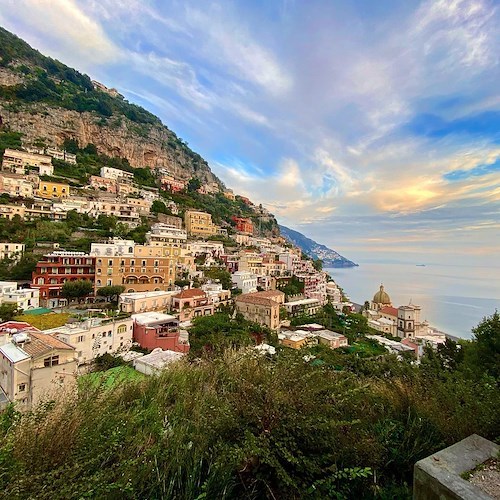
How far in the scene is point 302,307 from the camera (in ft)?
87.6

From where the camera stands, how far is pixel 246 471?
6.08ft

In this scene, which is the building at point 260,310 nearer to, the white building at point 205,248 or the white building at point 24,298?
the white building at point 205,248

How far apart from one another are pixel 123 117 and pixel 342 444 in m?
79.4

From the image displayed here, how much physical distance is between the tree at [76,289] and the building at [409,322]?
1178 inches

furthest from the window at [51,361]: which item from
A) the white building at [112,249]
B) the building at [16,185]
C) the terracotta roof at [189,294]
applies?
the building at [16,185]

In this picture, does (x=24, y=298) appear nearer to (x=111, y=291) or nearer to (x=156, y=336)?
(x=111, y=291)

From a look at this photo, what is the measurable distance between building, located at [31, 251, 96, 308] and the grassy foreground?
19278mm

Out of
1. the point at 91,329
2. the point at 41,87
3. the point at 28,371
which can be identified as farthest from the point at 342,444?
the point at 41,87

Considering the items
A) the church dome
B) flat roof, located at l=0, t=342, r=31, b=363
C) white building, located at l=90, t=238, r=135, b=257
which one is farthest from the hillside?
the church dome

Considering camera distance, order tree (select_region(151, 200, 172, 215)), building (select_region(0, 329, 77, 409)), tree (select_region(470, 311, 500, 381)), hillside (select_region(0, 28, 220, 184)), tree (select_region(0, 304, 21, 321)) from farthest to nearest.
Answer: hillside (select_region(0, 28, 220, 184)) < tree (select_region(151, 200, 172, 215)) < tree (select_region(0, 304, 21, 321)) < building (select_region(0, 329, 77, 409)) < tree (select_region(470, 311, 500, 381))

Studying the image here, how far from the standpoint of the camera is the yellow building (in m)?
33.0

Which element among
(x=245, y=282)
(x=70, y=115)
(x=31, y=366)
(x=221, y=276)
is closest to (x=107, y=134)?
(x=70, y=115)

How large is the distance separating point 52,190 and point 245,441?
40732 millimetres

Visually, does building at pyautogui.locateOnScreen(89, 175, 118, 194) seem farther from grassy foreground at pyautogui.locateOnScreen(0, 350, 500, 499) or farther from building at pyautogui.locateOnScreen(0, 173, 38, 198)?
grassy foreground at pyautogui.locateOnScreen(0, 350, 500, 499)
